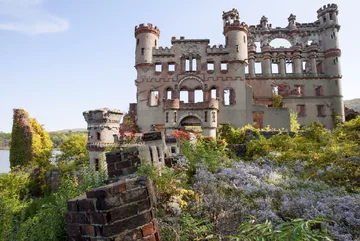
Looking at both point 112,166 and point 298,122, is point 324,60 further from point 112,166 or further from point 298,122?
point 112,166

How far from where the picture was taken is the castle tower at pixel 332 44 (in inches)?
1053

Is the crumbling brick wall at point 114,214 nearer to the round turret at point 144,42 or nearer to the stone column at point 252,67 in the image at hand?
the round turret at point 144,42

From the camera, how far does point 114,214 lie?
224 cm

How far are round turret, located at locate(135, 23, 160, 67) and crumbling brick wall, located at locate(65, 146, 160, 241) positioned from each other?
2479cm

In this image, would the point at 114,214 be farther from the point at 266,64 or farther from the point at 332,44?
the point at 332,44

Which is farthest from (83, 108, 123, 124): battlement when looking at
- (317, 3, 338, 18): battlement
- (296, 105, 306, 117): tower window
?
(317, 3, 338, 18): battlement

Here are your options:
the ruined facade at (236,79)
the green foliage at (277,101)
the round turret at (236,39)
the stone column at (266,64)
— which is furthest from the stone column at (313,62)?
the round turret at (236,39)

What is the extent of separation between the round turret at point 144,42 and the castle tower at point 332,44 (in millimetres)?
21208

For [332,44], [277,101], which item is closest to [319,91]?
[277,101]

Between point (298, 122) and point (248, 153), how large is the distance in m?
18.3

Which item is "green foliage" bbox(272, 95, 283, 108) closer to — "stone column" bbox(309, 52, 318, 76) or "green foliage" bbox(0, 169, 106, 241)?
"stone column" bbox(309, 52, 318, 76)

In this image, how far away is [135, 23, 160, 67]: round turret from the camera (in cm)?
2600

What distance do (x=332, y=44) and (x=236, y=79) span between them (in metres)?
13.5

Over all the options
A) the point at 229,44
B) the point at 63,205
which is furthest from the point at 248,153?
the point at 229,44
